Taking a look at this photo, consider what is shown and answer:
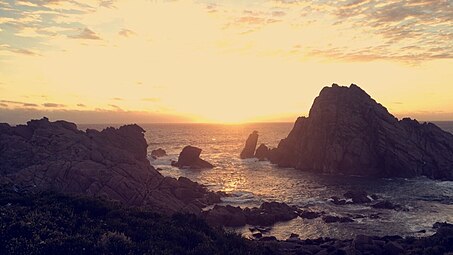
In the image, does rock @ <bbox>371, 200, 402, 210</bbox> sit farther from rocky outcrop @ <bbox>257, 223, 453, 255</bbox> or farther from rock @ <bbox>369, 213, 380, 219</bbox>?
rocky outcrop @ <bbox>257, 223, 453, 255</bbox>

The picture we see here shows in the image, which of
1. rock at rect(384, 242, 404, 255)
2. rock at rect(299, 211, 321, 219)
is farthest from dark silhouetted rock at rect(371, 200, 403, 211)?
rock at rect(384, 242, 404, 255)

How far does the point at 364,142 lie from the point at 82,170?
251 feet

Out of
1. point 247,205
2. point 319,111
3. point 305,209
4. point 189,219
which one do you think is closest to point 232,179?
point 247,205

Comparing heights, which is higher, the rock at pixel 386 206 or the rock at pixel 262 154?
the rock at pixel 262 154

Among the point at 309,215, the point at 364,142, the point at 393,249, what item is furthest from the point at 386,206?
the point at 364,142

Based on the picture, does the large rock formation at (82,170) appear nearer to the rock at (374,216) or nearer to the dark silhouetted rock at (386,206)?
the rock at (374,216)

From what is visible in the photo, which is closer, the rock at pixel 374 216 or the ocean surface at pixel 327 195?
the ocean surface at pixel 327 195

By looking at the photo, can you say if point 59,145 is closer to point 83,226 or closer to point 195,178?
point 195,178

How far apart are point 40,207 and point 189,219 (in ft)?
35.4

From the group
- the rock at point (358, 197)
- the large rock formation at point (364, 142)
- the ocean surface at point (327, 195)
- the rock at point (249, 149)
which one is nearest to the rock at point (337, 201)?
the ocean surface at point (327, 195)

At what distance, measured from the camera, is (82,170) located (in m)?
55.4

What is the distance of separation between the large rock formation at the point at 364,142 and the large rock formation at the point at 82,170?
4896cm

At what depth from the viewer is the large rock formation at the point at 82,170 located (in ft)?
174

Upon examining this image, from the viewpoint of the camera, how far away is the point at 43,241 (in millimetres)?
19406
